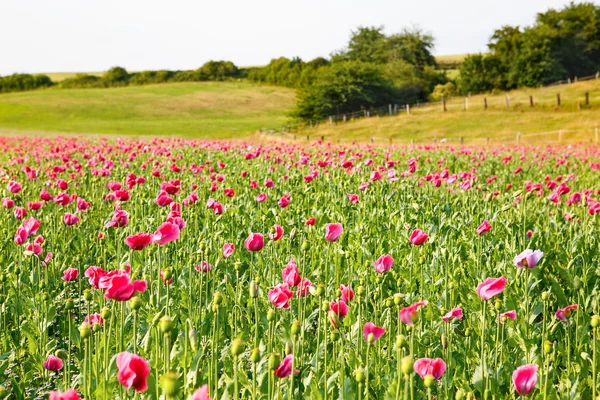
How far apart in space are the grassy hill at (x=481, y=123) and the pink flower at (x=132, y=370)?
32.6 m

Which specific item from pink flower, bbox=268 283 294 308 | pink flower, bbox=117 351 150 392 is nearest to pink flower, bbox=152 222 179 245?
pink flower, bbox=268 283 294 308

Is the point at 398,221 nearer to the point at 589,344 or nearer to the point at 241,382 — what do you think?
the point at 589,344

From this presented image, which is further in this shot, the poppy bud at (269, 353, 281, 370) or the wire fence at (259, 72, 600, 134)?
the wire fence at (259, 72, 600, 134)

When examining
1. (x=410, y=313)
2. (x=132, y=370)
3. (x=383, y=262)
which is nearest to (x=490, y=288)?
(x=410, y=313)

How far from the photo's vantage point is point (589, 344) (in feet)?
11.0

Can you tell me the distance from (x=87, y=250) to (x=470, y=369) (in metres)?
3.82

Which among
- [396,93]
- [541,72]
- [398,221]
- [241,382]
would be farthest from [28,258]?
[541,72]

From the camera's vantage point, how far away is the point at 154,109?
74938mm

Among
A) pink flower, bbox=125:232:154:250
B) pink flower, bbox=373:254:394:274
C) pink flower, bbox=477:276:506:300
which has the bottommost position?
pink flower, bbox=373:254:394:274

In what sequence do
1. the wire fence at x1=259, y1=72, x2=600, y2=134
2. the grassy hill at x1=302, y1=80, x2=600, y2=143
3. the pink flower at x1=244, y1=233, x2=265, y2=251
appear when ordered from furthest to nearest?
1. the wire fence at x1=259, y1=72, x2=600, y2=134
2. the grassy hill at x1=302, y1=80, x2=600, y2=143
3. the pink flower at x1=244, y1=233, x2=265, y2=251

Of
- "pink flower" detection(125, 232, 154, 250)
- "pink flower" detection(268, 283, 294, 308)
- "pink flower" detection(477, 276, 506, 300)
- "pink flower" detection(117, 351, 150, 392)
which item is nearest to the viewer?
"pink flower" detection(117, 351, 150, 392)

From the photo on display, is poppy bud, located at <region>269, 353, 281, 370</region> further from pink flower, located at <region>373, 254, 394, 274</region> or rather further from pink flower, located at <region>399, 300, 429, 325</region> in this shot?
pink flower, located at <region>373, 254, 394, 274</region>

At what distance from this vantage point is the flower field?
2.43m

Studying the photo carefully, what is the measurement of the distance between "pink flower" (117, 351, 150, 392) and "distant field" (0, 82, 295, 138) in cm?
4569
